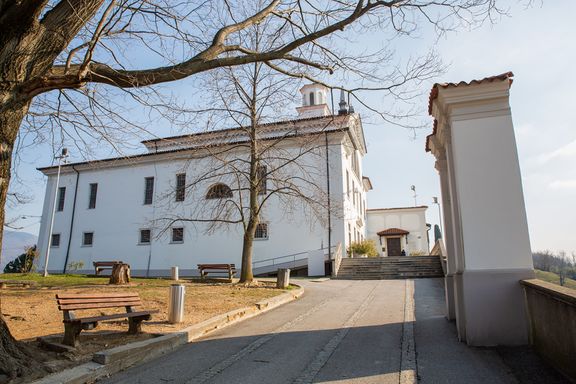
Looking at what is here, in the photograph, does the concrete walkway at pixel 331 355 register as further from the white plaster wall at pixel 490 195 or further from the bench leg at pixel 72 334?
the white plaster wall at pixel 490 195

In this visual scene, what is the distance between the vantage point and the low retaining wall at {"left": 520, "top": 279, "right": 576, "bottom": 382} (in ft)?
14.3

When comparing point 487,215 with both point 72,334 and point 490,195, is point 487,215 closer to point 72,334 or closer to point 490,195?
point 490,195

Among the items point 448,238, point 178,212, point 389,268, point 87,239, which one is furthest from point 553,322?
point 87,239

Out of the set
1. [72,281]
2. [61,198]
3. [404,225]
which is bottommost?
[72,281]

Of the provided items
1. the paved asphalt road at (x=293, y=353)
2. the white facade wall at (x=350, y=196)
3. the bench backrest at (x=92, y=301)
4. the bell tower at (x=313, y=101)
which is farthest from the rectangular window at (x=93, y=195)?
the bench backrest at (x=92, y=301)

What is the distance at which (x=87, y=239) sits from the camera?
1312 inches

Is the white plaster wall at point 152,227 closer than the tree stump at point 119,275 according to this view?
No

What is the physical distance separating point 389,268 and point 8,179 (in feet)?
68.5

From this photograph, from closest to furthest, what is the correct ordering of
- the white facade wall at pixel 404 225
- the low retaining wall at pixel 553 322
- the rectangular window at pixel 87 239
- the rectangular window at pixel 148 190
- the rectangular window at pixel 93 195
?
the low retaining wall at pixel 553 322
the rectangular window at pixel 148 190
the rectangular window at pixel 87 239
the rectangular window at pixel 93 195
the white facade wall at pixel 404 225

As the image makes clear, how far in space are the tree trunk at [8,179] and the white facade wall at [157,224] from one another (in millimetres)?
20823

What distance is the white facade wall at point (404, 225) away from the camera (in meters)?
43.3

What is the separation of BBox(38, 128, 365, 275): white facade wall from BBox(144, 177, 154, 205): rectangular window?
374 millimetres

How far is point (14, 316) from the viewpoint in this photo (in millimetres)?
8227

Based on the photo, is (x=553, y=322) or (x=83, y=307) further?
(x=83, y=307)
